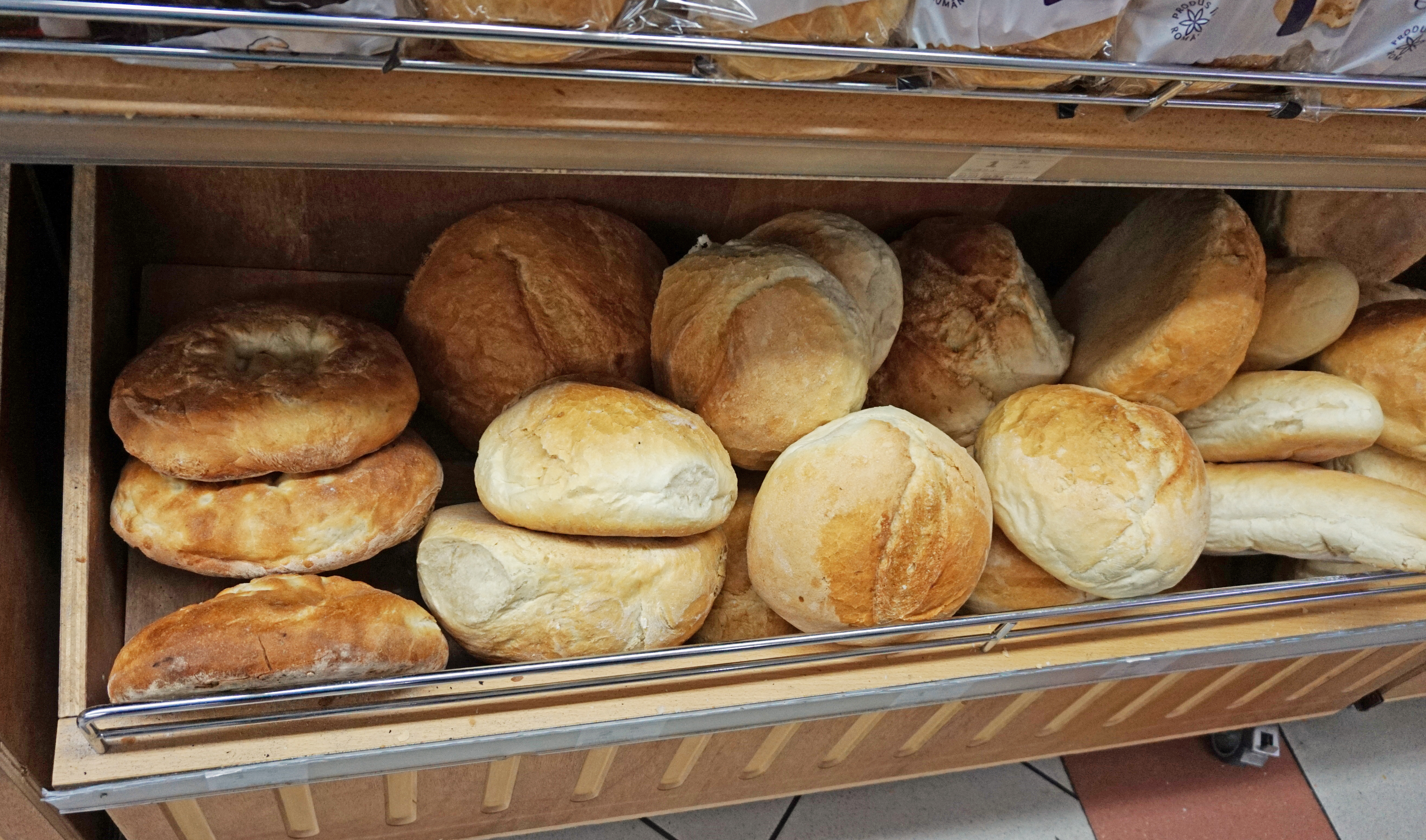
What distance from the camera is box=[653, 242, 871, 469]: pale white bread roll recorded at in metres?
1.12

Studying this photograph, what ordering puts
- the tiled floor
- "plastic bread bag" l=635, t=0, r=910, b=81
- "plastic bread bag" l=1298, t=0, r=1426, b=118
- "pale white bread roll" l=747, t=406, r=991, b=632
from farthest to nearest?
the tiled floor → "pale white bread roll" l=747, t=406, r=991, b=632 → "plastic bread bag" l=1298, t=0, r=1426, b=118 → "plastic bread bag" l=635, t=0, r=910, b=81

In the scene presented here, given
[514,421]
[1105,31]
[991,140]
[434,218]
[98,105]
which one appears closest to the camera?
[98,105]

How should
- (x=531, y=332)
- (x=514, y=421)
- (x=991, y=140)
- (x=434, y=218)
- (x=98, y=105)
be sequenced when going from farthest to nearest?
(x=434, y=218) < (x=531, y=332) < (x=514, y=421) < (x=991, y=140) < (x=98, y=105)

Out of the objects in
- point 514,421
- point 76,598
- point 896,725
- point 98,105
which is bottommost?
point 896,725

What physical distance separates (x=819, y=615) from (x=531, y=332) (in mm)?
498

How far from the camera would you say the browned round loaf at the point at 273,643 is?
85cm

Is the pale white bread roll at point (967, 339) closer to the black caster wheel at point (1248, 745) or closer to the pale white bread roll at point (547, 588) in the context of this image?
the pale white bread roll at point (547, 588)

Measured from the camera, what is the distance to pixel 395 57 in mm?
A: 668

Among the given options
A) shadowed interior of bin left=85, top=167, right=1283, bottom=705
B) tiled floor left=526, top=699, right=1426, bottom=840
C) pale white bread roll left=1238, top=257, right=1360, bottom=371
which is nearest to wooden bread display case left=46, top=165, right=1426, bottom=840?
shadowed interior of bin left=85, top=167, right=1283, bottom=705

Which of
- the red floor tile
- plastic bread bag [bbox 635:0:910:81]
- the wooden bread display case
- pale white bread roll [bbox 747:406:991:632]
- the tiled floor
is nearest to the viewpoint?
plastic bread bag [bbox 635:0:910:81]

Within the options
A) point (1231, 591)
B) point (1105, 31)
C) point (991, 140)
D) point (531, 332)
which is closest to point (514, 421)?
point (531, 332)

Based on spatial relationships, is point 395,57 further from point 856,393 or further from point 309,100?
point 856,393

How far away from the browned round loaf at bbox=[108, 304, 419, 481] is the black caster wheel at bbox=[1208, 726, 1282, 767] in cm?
168

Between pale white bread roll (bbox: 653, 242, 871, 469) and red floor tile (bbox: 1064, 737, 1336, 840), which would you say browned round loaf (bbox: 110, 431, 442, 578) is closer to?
pale white bread roll (bbox: 653, 242, 871, 469)
